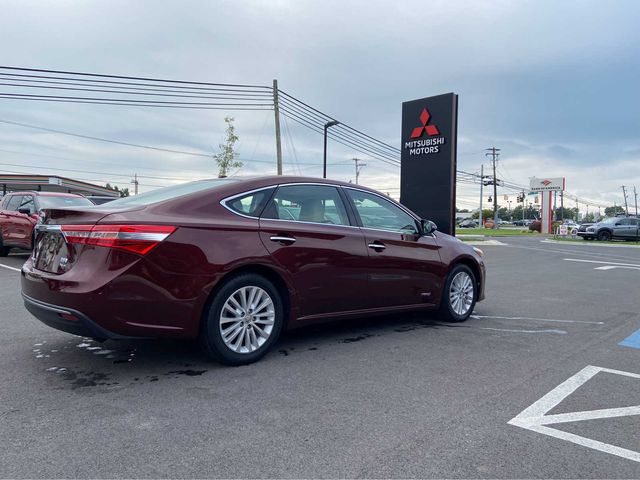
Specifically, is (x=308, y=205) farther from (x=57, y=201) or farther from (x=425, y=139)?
(x=425, y=139)

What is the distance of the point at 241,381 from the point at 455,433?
1.60m

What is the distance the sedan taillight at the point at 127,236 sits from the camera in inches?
140

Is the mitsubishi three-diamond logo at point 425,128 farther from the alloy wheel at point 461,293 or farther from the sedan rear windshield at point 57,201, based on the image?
the alloy wheel at point 461,293

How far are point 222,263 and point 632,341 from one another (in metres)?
4.40

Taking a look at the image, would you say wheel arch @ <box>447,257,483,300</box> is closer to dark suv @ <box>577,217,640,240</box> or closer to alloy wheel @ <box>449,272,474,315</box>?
alloy wheel @ <box>449,272,474,315</box>

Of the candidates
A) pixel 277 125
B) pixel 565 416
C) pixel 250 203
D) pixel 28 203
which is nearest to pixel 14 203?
pixel 28 203

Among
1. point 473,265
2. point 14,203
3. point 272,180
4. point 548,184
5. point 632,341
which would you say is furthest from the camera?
point 548,184

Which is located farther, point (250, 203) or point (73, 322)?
point (250, 203)

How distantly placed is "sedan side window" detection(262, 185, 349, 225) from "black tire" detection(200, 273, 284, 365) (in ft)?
2.00

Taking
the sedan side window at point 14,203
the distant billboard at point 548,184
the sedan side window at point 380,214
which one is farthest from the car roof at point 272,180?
the distant billboard at point 548,184

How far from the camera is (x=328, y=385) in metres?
3.68

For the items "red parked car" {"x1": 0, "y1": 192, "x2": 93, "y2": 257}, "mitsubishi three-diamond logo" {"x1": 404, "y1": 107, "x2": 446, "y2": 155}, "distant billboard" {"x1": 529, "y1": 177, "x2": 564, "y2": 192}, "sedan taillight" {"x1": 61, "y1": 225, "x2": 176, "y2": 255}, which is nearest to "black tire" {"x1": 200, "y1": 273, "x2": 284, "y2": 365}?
"sedan taillight" {"x1": 61, "y1": 225, "x2": 176, "y2": 255}

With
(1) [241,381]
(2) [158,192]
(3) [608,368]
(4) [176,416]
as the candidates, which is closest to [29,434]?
(4) [176,416]

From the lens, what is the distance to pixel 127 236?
356cm
